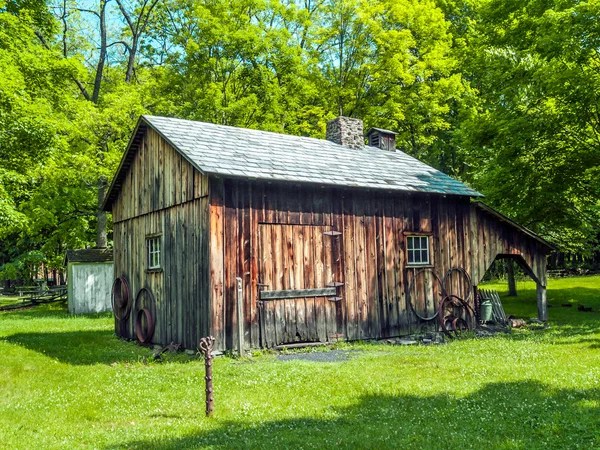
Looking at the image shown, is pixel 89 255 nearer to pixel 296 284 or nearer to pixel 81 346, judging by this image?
pixel 81 346

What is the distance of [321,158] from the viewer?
17.1 m

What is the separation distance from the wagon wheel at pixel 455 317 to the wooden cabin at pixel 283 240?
0.33 m

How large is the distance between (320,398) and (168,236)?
25.1 feet

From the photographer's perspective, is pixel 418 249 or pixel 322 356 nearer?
pixel 322 356

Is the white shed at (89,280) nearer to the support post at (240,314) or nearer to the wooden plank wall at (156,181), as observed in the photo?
the wooden plank wall at (156,181)

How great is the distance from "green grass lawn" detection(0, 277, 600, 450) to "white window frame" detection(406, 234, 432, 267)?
10.6ft

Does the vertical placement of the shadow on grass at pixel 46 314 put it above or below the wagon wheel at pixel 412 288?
below

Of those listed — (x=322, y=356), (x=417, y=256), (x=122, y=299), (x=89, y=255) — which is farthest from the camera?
(x=89, y=255)

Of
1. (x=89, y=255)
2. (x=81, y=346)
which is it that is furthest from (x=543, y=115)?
(x=89, y=255)

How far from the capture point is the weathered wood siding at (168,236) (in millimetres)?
13875

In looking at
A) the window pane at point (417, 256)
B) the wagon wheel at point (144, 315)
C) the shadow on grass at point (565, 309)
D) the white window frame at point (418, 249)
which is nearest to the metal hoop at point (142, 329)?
the wagon wheel at point (144, 315)

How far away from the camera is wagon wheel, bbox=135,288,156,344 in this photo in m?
15.8

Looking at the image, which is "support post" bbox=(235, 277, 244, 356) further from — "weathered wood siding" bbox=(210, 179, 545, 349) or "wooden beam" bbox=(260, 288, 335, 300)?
"wooden beam" bbox=(260, 288, 335, 300)

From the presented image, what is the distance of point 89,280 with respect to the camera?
27438 mm
